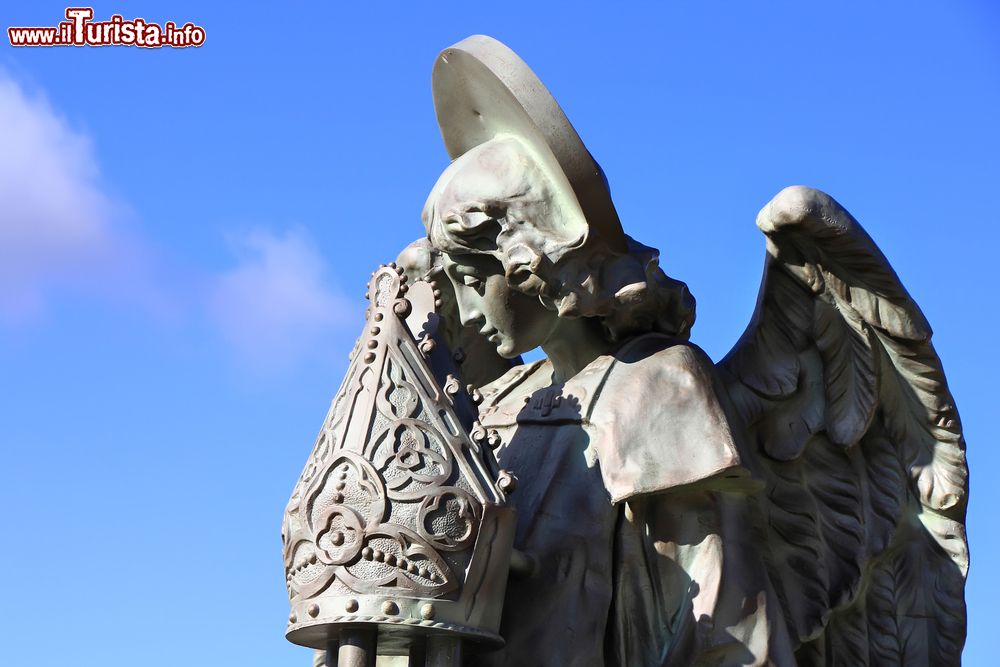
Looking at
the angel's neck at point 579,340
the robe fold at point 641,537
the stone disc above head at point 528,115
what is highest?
the stone disc above head at point 528,115

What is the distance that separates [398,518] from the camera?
5.21 meters

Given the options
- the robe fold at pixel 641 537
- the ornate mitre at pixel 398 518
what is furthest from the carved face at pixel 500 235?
Answer: the ornate mitre at pixel 398 518

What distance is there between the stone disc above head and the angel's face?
352 mm

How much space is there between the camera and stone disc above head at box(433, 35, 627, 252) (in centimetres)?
568

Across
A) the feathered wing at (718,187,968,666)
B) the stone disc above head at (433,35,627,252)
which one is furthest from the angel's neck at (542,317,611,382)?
the feathered wing at (718,187,968,666)

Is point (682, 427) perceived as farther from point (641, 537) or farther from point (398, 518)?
point (398, 518)

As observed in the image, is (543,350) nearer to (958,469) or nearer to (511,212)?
(511,212)

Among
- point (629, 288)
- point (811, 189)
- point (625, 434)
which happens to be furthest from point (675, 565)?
point (811, 189)

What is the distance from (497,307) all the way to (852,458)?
138cm

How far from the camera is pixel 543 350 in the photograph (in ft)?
20.4

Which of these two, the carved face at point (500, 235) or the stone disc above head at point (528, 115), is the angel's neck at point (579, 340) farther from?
the stone disc above head at point (528, 115)

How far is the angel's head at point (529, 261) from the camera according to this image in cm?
577

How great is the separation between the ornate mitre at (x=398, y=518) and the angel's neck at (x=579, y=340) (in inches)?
24.8

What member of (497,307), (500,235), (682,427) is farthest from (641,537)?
(500,235)
